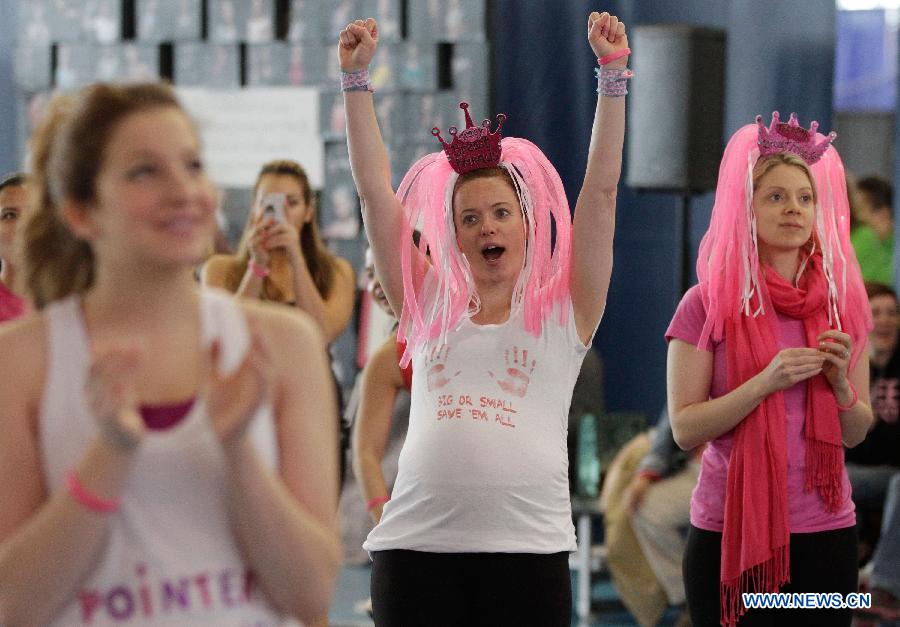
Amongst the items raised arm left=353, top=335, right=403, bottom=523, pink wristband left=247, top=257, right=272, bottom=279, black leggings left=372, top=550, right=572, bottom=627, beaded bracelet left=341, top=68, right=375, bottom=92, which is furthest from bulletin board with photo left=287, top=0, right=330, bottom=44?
black leggings left=372, top=550, right=572, bottom=627

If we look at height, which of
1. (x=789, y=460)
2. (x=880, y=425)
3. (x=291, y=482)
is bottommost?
(x=880, y=425)

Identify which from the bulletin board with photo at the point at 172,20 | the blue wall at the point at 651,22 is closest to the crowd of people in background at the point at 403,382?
the blue wall at the point at 651,22

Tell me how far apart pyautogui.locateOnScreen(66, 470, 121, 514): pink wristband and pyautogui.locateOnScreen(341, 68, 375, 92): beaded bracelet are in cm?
106

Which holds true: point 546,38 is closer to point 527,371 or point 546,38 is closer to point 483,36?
point 483,36

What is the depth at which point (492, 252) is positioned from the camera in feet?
7.30

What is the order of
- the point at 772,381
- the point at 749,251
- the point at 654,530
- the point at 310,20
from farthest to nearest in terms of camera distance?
the point at 310,20
the point at 654,530
the point at 749,251
the point at 772,381

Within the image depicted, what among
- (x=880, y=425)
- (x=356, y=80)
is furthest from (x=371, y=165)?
(x=880, y=425)

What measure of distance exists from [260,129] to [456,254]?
3.78m

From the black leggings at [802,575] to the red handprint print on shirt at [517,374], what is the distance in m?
0.60

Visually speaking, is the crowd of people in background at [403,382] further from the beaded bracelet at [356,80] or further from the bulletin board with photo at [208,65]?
the bulletin board with photo at [208,65]

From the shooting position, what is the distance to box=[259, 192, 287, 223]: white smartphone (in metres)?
3.37

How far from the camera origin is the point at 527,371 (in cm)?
209

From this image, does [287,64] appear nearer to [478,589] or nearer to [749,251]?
[749,251]

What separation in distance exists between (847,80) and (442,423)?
23.1 feet
